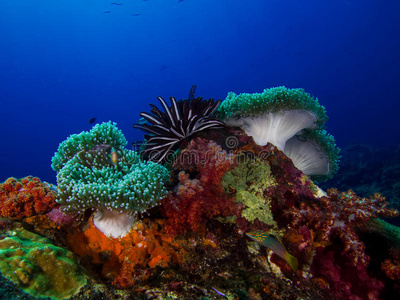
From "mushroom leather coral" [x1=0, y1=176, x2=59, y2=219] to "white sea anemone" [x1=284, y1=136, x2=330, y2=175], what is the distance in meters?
4.72

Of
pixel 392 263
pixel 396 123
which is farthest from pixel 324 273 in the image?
pixel 396 123

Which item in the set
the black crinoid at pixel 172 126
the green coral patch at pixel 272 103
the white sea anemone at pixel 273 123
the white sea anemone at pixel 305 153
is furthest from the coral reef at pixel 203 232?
the white sea anemone at pixel 305 153

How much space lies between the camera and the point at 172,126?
158 inches

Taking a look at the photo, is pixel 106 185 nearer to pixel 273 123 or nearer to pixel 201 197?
pixel 201 197

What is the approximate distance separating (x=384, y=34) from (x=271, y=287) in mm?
143497

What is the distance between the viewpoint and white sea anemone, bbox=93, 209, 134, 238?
309 centimetres

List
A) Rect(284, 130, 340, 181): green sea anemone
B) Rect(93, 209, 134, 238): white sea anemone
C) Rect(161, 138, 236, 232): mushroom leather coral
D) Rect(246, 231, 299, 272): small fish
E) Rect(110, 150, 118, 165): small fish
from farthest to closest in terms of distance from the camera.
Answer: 1. Rect(284, 130, 340, 181): green sea anemone
2. Rect(110, 150, 118, 165): small fish
3. Rect(93, 209, 134, 238): white sea anemone
4. Rect(161, 138, 236, 232): mushroom leather coral
5. Rect(246, 231, 299, 272): small fish

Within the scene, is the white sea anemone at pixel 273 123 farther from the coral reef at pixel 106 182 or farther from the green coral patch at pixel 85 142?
the green coral patch at pixel 85 142

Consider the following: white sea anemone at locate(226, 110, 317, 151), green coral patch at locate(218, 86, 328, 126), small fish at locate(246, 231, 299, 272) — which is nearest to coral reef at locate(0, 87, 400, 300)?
small fish at locate(246, 231, 299, 272)

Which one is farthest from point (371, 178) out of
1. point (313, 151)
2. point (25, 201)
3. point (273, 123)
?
point (25, 201)

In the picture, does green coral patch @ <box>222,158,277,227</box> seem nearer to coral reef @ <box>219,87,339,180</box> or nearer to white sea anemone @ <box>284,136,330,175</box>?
coral reef @ <box>219,87,339,180</box>

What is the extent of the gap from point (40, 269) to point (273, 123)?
14.0 feet

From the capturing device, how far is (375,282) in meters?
2.61

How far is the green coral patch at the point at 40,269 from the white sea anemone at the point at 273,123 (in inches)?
137
